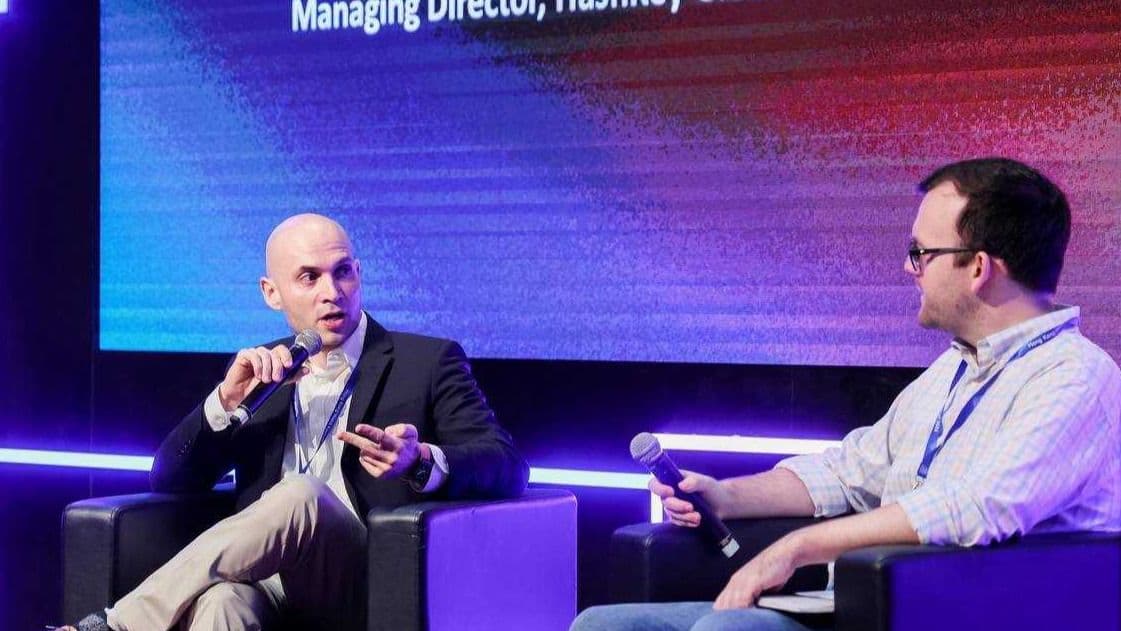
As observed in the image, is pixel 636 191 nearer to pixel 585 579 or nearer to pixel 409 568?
pixel 585 579

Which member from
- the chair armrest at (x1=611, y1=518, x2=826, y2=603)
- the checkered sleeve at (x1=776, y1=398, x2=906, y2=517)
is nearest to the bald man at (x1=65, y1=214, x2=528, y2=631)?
the chair armrest at (x1=611, y1=518, x2=826, y2=603)

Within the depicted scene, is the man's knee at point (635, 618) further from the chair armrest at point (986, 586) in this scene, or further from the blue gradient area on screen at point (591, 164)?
the blue gradient area on screen at point (591, 164)

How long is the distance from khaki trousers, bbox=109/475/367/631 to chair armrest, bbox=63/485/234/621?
0.12 m

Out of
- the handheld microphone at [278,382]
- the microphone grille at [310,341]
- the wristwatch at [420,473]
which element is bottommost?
the wristwatch at [420,473]

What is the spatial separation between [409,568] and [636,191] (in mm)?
1426

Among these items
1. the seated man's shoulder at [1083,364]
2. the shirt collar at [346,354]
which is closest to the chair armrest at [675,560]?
the seated man's shoulder at [1083,364]

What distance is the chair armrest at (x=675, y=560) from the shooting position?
3229mm

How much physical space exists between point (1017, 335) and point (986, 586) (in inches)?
20.6

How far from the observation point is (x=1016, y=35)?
389 centimetres

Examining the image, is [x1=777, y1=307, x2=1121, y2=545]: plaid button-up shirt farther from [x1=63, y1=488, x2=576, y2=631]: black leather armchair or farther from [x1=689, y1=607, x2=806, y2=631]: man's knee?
[x1=63, y1=488, x2=576, y2=631]: black leather armchair

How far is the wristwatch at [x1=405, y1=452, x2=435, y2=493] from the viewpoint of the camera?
3547mm

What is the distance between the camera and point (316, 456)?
3945 millimetres

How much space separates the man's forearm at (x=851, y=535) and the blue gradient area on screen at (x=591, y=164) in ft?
3.91

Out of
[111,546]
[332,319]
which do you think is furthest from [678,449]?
[111,546]
